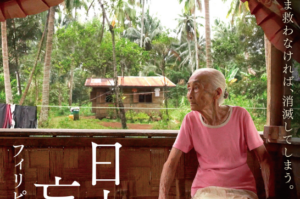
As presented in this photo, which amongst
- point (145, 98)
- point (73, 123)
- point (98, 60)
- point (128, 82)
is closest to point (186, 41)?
point (145, 98)

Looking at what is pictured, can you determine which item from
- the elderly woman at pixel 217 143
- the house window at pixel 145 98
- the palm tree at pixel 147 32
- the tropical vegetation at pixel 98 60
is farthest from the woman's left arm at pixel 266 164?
the palm tree at pixel 147 32

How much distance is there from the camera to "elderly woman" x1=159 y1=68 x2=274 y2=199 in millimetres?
912

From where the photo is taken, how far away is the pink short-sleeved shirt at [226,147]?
937 mm

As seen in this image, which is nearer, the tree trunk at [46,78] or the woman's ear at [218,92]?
the woman's ear at [218,92]

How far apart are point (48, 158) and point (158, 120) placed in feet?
35.7

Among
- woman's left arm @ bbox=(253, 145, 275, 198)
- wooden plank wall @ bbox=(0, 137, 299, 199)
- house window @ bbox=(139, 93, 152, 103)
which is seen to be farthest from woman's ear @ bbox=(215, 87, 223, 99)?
house window @ bbox=(139, 93, 152, 103)

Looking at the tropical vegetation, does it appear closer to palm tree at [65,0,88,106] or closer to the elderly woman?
palm tree at [65,0,88,106]

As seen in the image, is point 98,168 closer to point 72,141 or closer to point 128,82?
point 72,141

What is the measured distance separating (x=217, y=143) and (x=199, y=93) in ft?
0.61

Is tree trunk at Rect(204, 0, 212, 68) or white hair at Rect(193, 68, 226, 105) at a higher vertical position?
tree trunk at Rect(204, 0, 212, 68)

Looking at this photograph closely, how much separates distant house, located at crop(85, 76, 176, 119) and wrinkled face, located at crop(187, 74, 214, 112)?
34.5 ft

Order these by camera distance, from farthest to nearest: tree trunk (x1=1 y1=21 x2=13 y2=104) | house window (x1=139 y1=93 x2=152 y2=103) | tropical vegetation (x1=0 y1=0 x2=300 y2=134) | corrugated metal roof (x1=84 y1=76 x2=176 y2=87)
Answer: house window (x1=139 y1=93 x2=152 y2=103) < corrugated metal roof (x1=84 y1=76 x2=176 y2=87) < tropical vegetation (x1=0 y1=0 x2=300 y2=134) < tree trunk (x1=1 y1=21 x2=13 y2=104)

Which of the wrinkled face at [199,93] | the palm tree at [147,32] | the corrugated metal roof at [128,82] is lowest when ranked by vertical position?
the wrinkled face at [199,93]

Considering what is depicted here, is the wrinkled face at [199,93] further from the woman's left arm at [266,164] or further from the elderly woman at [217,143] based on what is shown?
the woman's left arm at [266,164]
